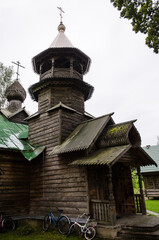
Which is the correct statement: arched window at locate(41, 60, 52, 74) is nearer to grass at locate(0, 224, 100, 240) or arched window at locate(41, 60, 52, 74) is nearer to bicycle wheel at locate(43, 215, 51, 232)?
bicycle wheel at locate(43, 215, 51, 232)

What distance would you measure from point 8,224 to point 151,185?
17.2 metres

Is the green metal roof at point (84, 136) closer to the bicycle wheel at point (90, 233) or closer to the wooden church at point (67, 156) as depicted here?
the wooden church at point (67, 156)

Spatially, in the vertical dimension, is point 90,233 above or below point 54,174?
below

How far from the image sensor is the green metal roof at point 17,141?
36.6 ft

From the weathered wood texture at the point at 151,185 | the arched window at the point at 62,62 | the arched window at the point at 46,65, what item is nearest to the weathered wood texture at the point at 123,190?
the arched window at the point at 62,62

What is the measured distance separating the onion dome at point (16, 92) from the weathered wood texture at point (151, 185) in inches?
644

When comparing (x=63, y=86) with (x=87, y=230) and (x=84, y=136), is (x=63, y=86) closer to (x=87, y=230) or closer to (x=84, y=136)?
(x=84, y=136)

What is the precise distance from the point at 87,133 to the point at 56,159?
7.53 feet

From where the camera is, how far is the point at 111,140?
9359mm

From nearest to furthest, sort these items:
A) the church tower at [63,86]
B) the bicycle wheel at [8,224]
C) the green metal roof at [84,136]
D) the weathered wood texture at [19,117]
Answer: the green metal roof at [84,136] < the bicycle wheel at [8,224] < the church tower at [63,86] < the weathered wood texture at [19,117]

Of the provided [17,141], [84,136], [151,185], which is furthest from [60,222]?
[151,185]

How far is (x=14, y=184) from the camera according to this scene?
1099 centimetres

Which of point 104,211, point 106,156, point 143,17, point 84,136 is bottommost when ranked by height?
point 104,211

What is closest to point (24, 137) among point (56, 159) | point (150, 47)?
point (56, 159)
